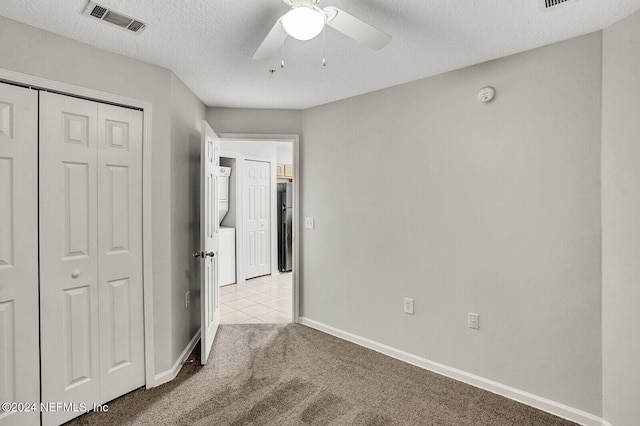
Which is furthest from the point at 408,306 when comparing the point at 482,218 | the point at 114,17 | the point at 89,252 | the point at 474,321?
the point at 114,17

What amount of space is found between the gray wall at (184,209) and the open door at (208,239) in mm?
158

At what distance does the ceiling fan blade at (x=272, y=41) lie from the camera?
1.44 m

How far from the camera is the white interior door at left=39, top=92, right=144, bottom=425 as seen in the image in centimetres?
190

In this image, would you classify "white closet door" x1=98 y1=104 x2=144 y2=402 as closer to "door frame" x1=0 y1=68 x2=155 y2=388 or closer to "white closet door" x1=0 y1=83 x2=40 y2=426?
"door frame" x1=0 y1=68 x2=155 y2=388

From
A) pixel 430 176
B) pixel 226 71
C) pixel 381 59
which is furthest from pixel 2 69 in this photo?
pixel 430 176

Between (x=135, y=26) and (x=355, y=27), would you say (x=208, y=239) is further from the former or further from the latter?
(x=355, y=27)

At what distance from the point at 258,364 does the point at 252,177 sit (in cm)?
344

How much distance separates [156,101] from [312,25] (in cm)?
158

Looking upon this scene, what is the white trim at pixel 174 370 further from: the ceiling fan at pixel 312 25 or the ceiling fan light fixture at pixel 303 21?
the ceiling fan light fixture at pixel 303 21

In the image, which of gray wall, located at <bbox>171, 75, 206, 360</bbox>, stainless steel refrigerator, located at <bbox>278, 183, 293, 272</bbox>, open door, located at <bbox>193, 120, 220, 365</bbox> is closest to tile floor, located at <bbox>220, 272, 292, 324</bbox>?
stainless steel refrigerator, located at <bbox>278, 183, 293, 272</bbox>

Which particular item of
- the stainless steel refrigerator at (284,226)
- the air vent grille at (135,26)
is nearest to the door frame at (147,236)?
the air vent grille at (135,26)

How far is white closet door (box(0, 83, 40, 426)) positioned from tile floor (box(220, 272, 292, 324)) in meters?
1.97

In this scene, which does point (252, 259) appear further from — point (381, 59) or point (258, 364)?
point (381, 59)

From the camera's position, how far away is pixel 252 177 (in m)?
5.53
